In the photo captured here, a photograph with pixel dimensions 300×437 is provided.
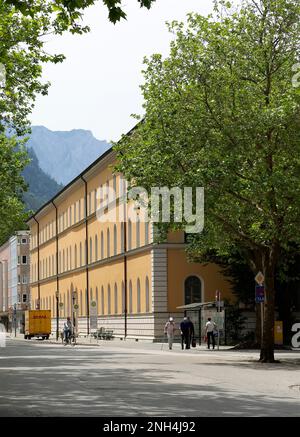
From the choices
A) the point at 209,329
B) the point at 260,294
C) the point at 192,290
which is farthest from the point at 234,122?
the point at 192,290

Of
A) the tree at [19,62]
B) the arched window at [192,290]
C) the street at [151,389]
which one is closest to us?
the street at [151,389]

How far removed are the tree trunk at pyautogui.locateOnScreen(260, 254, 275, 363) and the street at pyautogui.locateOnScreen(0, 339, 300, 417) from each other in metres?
0.58

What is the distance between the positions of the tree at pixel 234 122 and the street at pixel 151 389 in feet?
18.5

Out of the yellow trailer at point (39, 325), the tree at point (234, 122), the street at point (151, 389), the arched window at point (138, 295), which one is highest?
the tree at point (234, 122)

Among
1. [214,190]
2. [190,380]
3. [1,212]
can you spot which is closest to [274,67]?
[214,190]

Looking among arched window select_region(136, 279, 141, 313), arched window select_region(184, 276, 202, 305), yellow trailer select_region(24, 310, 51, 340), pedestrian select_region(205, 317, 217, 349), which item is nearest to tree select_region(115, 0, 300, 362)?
pedestrian select_region(205, 317, 217, 349)

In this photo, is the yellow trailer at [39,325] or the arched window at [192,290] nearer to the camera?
the arched window at [192,290]

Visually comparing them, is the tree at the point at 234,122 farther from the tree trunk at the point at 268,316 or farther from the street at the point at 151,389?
the street at the point at 151,389

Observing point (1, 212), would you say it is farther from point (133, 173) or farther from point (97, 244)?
point (133, 173)

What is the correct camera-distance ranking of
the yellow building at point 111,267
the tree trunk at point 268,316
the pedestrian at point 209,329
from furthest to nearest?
the yellow building at point 111,267
the pedestrian at point 209,329
the tree trunk at point 268,316

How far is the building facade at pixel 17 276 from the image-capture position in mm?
142250

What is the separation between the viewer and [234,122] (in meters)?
31.6

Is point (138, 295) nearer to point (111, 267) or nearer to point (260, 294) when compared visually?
point (111, 267)

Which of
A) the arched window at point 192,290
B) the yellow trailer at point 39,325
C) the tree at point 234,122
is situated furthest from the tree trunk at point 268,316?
the yellow trailer at point 39,325
